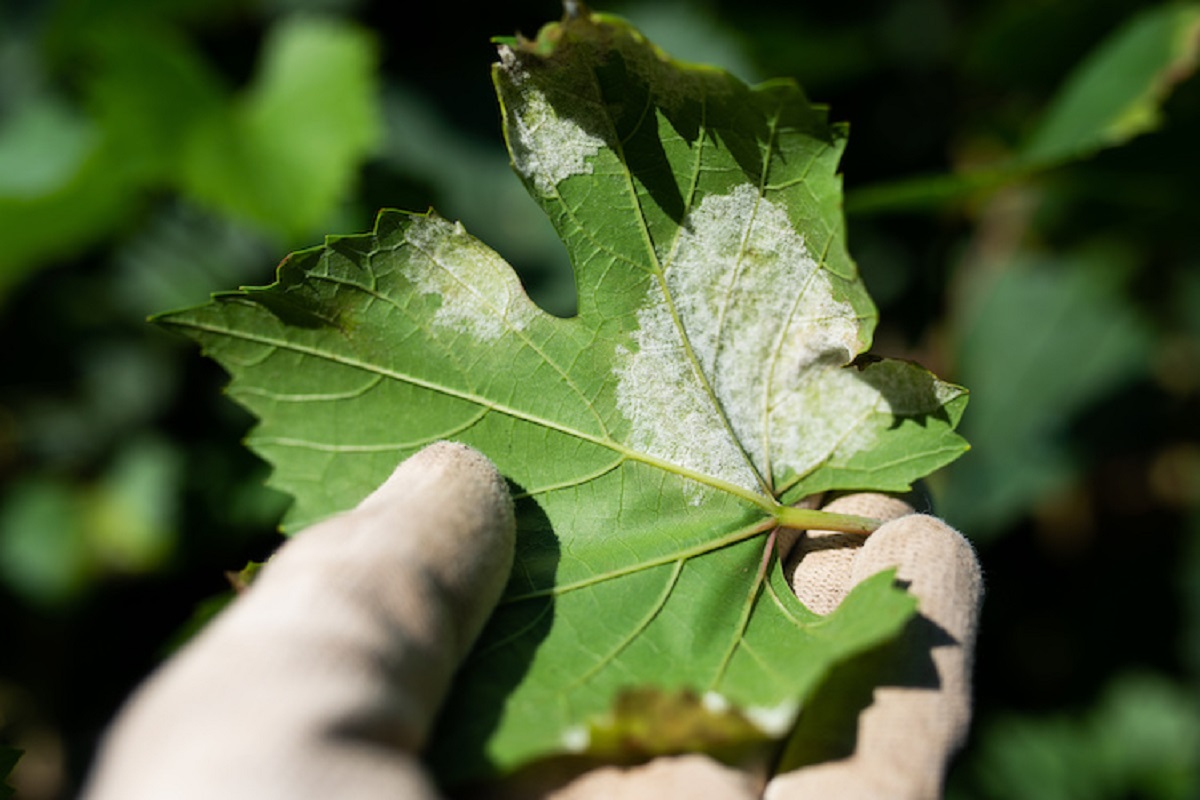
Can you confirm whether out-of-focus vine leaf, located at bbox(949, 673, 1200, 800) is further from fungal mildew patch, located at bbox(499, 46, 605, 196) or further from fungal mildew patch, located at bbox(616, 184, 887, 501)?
fungal mildew patch, located at bbox(499, 46, 605, 196)

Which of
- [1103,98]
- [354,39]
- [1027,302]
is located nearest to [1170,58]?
[1103,98]

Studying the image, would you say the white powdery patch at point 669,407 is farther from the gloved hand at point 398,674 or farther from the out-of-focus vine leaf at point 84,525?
the out-of-focus vine leaf at point 84,525

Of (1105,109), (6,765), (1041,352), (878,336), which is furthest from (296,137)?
(1041,352)

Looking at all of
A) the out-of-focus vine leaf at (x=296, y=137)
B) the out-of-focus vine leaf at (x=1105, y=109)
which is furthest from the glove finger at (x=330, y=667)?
the out-of-focus vine leaf at (x=1105, y=109)

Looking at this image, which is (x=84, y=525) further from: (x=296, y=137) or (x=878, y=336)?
(x=878, y=336)

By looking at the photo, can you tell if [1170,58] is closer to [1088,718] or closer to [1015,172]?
[1015,172]

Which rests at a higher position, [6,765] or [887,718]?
[887,718]

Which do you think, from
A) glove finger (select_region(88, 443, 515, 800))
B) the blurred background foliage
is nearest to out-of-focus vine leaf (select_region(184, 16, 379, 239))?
the blurred background foliage
